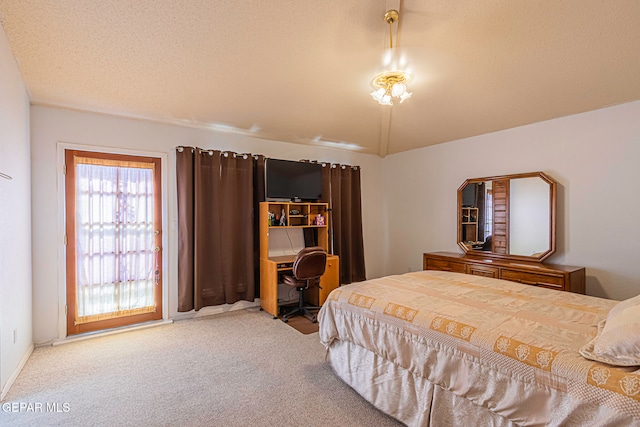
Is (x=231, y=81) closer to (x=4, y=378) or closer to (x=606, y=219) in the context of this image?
(x=4, y=378)

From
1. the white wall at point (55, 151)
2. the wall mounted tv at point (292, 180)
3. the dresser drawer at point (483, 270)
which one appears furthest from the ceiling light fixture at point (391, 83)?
the dresser drawer at point (483, 270)

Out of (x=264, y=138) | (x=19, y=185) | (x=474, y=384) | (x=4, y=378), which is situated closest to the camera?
(x=474, y=384)

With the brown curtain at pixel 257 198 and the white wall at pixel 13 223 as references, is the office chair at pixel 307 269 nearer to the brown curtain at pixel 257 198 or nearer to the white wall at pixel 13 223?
the brown curtain at pixel 257 198

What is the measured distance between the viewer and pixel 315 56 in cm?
254

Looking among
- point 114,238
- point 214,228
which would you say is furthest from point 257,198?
point 114,238

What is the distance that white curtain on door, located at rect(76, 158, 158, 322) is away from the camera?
348 centimetres

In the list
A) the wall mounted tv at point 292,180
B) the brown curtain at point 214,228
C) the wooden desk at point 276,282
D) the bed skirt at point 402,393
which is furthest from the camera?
the wall mounted tv at point 292,180

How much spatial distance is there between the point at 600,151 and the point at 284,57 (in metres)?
3.57

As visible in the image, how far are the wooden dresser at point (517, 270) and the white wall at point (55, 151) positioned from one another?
10.4ft

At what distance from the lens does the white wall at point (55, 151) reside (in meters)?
3.24

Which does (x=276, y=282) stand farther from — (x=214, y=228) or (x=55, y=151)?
(x=55, y=151)

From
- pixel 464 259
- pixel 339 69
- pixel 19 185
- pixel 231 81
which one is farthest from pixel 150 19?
pixel 464 259

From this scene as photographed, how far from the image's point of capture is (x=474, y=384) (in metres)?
1.62

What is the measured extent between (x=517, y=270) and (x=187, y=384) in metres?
3.67
